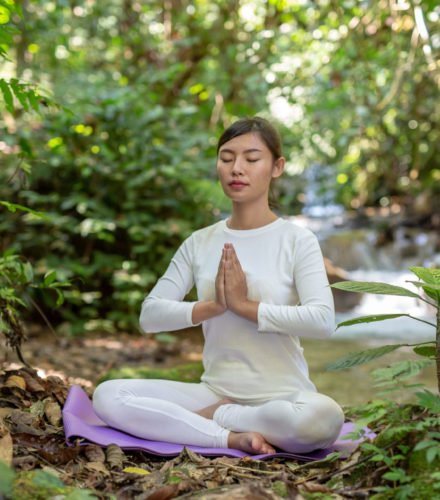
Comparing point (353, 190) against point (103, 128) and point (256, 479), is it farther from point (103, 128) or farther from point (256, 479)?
point (256, 479)

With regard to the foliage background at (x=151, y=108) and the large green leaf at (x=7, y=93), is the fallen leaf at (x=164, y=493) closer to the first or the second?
the large green leaf at (x=7, y=93)

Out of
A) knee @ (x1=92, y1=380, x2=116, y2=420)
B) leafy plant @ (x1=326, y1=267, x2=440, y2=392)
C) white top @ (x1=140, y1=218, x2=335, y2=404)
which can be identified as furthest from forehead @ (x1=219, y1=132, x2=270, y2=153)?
knee @ (x1=92, y1=380, x2=116, y2=420)

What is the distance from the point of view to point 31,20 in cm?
675

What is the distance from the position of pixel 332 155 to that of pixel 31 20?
867 cm

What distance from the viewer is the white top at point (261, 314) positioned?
253 centimetres

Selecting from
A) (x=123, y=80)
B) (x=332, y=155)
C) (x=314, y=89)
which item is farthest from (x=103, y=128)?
(x=332, y=155)

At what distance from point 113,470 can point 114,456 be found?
9cm

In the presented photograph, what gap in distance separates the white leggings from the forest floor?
0.12 meters

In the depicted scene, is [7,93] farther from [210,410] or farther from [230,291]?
[210,410]

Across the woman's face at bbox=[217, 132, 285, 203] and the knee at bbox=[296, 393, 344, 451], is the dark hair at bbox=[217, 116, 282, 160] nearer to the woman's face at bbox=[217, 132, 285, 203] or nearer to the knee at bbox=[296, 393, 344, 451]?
the woman's face at bbox=[217, 132, 285, 203]

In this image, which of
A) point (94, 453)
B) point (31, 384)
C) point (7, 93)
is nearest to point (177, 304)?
point (94, 453)

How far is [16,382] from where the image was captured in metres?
2.74

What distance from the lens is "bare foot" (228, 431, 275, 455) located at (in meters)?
2.34

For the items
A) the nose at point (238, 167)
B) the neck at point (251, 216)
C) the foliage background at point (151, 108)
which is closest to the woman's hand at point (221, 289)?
the neck at point (251, 216)
